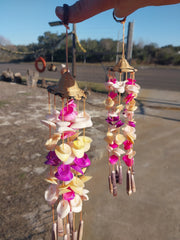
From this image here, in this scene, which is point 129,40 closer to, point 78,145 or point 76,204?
point 78,145

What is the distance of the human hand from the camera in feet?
3.43

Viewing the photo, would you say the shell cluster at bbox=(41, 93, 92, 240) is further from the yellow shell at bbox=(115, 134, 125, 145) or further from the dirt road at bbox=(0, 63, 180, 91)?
the dirt road at bbox=(0, 63, 180, 91)

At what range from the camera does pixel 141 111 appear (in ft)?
23.3

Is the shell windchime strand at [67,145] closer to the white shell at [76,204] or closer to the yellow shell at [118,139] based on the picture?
the white shell at [76,204]

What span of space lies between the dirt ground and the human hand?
2.35 metres

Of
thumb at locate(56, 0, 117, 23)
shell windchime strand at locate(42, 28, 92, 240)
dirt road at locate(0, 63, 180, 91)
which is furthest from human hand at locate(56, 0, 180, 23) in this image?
dirt road at locate(0, 63, 180, 91)

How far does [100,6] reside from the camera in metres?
1.10

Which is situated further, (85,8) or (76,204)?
(76,204)

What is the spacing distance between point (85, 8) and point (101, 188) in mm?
2701

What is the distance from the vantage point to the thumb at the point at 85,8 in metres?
1.09

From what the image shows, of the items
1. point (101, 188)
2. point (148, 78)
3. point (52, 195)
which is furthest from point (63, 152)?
point (148, 78)

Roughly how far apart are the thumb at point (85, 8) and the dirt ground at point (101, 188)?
234 centimetres

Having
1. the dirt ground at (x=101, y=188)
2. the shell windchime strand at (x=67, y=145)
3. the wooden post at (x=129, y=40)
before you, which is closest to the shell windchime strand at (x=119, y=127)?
the shell windchime strand at (x=67, y=145)

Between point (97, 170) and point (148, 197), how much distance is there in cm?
106
